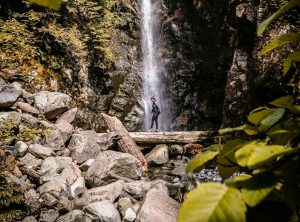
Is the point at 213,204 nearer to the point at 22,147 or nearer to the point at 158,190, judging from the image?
the point at 158,190

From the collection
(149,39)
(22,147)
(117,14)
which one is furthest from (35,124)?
(149,39)

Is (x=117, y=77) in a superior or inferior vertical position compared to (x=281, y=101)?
inferior

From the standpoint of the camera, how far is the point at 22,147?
22.4ft

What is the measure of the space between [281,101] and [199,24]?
17.5 metres

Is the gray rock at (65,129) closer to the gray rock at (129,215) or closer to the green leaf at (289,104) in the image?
the gray rock at (129,215)

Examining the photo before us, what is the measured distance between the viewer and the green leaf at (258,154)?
56cm

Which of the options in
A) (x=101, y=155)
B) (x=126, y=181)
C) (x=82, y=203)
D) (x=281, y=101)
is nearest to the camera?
(x=281, y=101)

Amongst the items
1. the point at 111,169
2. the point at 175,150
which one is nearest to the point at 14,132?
the point at 111,169

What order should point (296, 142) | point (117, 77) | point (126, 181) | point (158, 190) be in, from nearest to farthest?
point (296, 142) → point (158, 190) → point (126, 181) → point (117, 77)

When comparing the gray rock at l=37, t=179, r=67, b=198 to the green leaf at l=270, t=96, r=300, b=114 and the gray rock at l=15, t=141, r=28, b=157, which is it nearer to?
A: the gray rock at l=15, t=141, r=28, b=157

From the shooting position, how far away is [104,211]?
226 inches

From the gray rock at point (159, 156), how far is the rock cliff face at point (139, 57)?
2621 millimetres

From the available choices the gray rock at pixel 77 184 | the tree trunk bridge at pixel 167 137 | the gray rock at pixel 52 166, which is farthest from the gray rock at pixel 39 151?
the tree trunk bridge at pixel 167 137

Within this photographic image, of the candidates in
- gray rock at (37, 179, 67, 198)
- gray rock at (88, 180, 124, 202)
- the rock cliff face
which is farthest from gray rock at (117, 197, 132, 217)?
the rock cliff face
